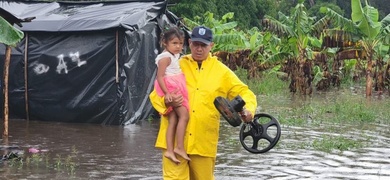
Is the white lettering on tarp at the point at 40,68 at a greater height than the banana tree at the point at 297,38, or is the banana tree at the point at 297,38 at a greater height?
the banana tree at the point at 297,38

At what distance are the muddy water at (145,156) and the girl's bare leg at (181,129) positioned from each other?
2.80 m

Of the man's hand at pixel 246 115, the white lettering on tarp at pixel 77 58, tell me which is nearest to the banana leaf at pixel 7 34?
the man's hand at pixel 246 115

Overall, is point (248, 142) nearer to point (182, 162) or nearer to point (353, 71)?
point (182, 162)

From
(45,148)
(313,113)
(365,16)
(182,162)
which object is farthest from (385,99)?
(182,162)

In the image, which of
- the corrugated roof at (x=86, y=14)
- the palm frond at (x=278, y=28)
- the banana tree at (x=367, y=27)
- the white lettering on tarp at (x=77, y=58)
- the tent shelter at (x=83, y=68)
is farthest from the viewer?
the palm frond at (x=278, y=28)

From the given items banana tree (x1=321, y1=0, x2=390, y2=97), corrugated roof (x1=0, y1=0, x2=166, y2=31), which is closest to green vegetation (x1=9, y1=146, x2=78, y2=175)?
corrugated roof (x1=0, y1=0, x2=166, y2=31)

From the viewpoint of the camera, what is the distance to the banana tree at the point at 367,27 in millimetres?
19109

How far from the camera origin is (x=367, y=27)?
19234mm

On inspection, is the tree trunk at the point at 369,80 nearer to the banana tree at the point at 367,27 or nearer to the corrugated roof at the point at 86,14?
the banana tree at the point at 367,27

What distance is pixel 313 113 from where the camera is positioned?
15312 mm

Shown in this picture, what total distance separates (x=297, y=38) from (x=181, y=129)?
49.3 ft

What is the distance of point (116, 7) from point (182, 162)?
8.98m

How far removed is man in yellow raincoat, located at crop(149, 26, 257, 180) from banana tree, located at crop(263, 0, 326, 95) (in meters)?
14.5

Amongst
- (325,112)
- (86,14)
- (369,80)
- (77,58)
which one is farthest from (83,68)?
(369,80)
